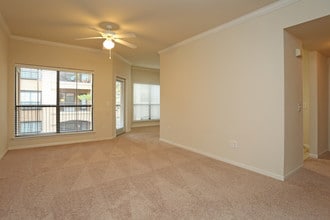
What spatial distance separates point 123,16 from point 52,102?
128 inches

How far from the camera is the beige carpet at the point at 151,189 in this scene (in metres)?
1.96

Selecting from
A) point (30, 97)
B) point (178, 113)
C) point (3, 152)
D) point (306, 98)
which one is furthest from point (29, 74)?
point (306, 98)

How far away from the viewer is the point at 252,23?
3.11 meters

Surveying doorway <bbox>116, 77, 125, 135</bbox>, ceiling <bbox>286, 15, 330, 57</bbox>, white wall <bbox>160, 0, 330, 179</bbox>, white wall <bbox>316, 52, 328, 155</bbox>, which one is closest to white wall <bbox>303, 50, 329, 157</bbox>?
white wall <bbox>316, 52, 328, 155</bbox>

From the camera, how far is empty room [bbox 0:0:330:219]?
88.3 inches

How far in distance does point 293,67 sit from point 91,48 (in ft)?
16.1

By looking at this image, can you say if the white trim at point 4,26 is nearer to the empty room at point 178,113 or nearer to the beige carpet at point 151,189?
the empty room at point 178,113

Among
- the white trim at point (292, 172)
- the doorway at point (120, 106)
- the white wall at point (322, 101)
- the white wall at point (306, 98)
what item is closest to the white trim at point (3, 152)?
the doorway at point (120, 106)

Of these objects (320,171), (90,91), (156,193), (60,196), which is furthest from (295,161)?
(90,91)

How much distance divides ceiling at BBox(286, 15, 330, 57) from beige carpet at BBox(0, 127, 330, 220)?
2.20 meters

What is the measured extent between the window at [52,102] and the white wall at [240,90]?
9.20 feet

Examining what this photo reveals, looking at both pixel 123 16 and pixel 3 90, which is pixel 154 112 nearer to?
pixel 3 90

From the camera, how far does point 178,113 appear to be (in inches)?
191

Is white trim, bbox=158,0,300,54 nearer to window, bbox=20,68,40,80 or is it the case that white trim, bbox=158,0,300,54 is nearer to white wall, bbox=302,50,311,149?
white wall, bbox=302,50,311,149
